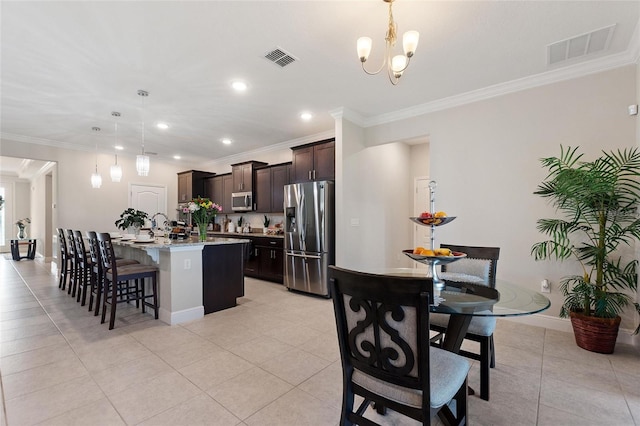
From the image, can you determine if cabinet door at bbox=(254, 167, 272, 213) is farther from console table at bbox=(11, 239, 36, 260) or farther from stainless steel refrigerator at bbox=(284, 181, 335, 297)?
console table at bbox=(11, 239, 36, 260)

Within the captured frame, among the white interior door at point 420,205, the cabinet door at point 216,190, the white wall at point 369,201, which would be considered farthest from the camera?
the cabinet door at point 216,190

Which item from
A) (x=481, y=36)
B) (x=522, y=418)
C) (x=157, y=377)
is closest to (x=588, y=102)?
(x=481, y=36)

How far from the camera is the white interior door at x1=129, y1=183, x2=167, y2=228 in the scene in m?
7.01

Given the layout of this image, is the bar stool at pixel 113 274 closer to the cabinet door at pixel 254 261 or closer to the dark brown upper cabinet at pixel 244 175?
the cabinet door at pixel 254 261

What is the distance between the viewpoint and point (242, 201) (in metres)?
6.52

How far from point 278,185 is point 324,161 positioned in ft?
4.91

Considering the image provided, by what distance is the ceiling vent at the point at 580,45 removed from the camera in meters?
2.53

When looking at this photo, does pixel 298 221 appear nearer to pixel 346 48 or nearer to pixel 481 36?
pixel 346 48

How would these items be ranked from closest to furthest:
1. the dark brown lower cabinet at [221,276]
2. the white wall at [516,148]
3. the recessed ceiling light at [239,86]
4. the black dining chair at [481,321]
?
1. the black dining chair at [481,321]
2. the white wall at [516,148]
3. the recessed ceiling light at [239,86]
4. the dark brown lower cabinet at [221,276]

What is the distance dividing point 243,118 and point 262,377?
3.76m

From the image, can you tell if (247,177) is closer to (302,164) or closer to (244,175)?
(244,175)

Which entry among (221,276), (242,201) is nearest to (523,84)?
(221,276)

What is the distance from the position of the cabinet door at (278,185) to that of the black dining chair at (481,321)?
3.70 m

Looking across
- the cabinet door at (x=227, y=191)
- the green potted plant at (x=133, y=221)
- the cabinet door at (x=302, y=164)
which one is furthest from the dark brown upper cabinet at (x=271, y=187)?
the green potted plant at (x=133, y=221)
